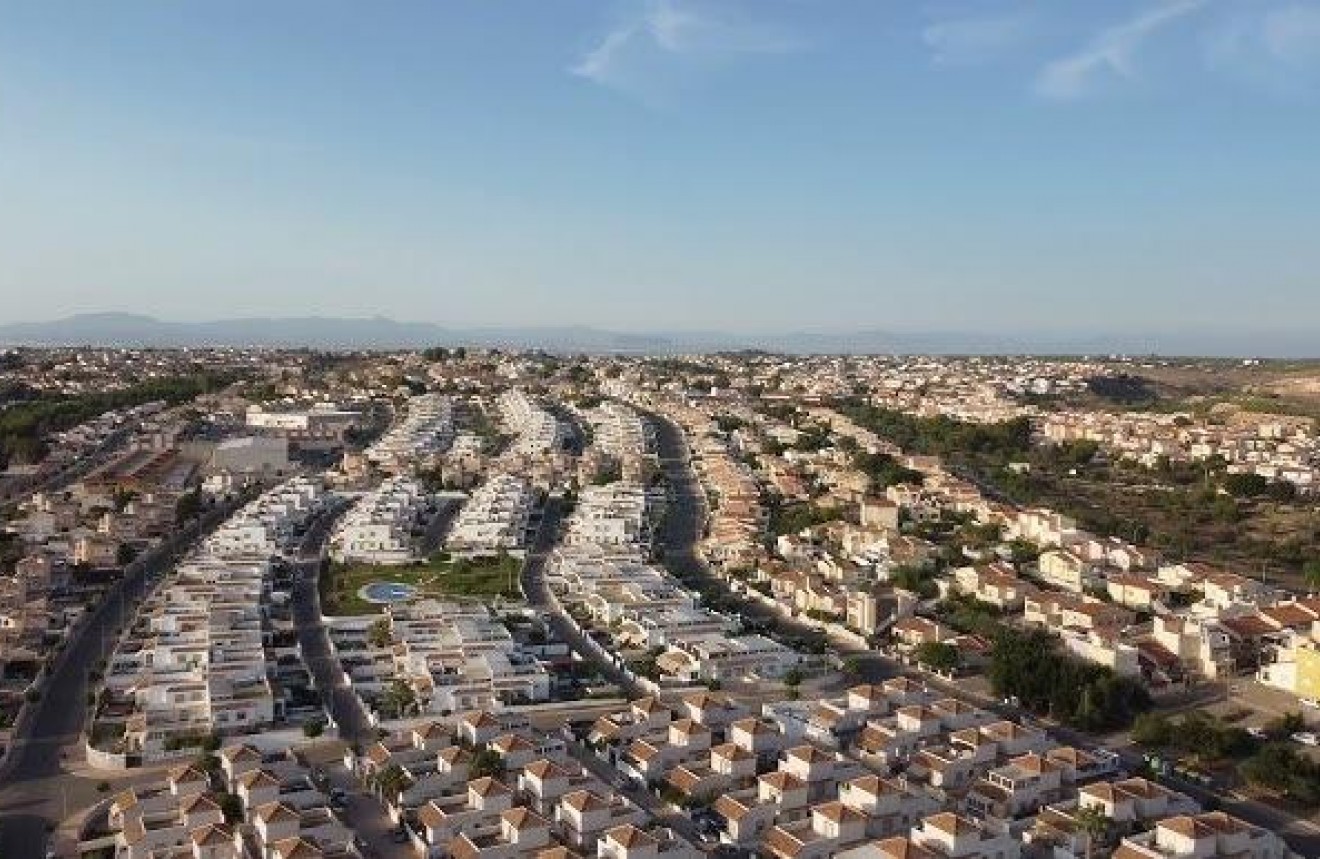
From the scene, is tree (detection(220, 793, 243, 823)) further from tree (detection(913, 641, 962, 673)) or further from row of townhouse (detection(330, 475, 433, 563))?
row of townhouse (detection(330, 475, 433, 563))

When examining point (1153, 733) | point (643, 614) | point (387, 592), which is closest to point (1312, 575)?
point (1153, 733)

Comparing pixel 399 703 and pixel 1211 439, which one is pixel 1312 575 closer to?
pixel 399 703

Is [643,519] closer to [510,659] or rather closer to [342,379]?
[510,659]

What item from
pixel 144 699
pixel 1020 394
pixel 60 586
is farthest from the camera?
pixel 1020 394

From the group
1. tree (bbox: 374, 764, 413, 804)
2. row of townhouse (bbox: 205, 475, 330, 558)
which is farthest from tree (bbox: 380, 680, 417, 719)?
row of townhouse (bbox: 205, 475, 330, 558)

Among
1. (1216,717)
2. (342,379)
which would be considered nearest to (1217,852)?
(1216,717)
